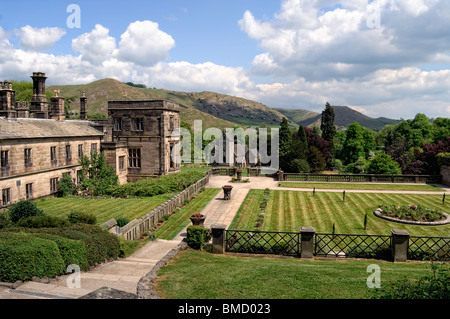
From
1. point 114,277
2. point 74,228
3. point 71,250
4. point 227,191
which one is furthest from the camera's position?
point 227,191

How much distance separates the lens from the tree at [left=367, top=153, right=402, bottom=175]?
47.2 meters

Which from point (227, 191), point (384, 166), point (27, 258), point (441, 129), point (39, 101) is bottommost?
point (227, 191)

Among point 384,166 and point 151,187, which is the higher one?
point 384,166

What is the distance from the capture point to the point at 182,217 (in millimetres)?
27672

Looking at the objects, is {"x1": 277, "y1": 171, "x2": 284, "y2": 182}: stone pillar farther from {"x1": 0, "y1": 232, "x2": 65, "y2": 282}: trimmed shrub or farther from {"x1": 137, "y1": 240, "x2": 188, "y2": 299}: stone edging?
{"x1": 0, "y1": 232, "x2": 65, "y2": 282}: trimmed shrub

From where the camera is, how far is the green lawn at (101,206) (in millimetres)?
26344

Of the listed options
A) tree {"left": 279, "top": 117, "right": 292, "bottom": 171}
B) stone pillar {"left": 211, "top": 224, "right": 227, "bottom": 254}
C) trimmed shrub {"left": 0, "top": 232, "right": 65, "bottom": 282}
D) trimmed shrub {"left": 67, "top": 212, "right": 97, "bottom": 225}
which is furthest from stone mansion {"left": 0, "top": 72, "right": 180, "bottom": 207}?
tree {"left": 279, "top": 117, "right": 292, "bottom": 171}

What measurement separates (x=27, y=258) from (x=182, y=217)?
1612 centimetres

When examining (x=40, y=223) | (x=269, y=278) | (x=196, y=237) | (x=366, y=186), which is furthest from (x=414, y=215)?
(x=40, y=223)

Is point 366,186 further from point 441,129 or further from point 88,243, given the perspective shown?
point 441,129

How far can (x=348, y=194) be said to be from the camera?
37.1m
